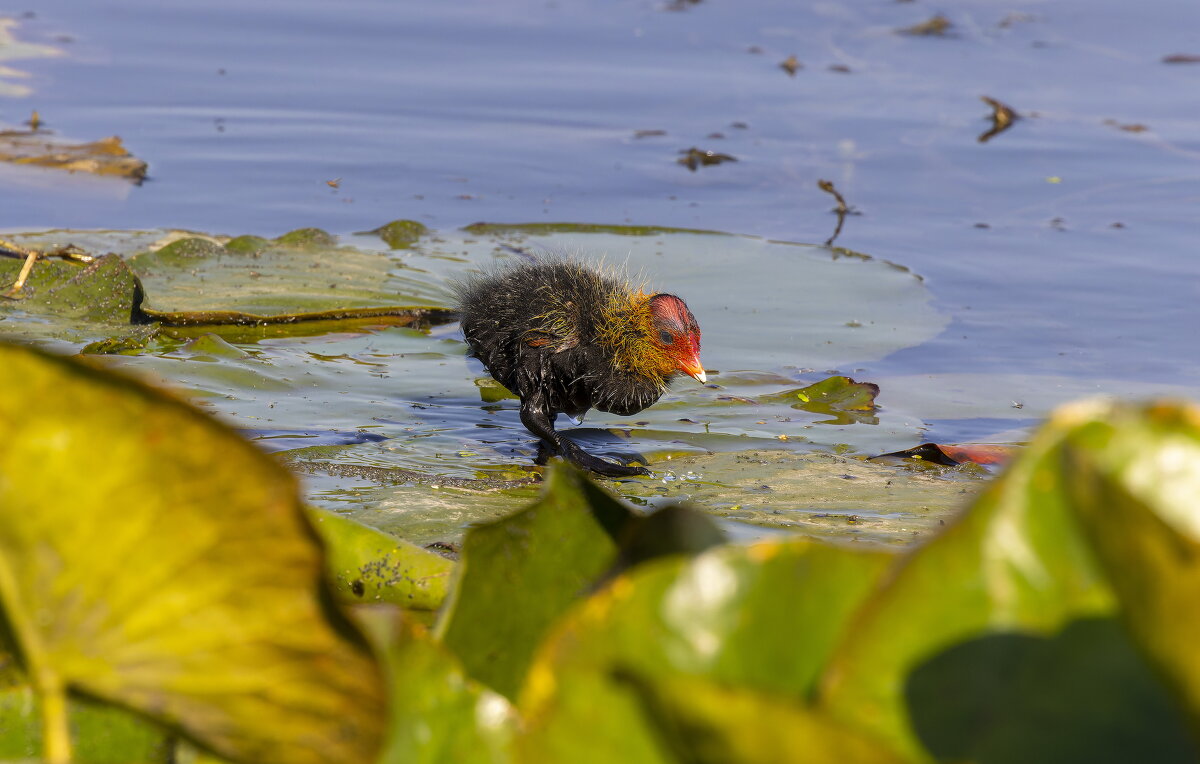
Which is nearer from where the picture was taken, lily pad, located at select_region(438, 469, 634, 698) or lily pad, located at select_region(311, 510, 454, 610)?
lily pad, located at select_region(438, 469, 634, 698)

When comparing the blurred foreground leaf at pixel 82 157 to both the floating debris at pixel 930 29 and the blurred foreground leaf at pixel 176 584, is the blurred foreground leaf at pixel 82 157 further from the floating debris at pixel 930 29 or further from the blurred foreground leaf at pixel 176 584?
the blurred foreground leaf at pixel 176 584

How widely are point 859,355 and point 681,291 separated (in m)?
1.11

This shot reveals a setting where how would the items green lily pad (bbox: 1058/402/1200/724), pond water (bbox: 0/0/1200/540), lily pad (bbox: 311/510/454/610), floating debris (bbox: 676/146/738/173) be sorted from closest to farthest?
1. green lily pad (bbox: 1058/402/1200/724)
2. lily pad (bbox: 311/510/454/610)
3. pond water (bbox: 0/0/1200/540)
4. floating debris (bbox: 676/146/738/173)

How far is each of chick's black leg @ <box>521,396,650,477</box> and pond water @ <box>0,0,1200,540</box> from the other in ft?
0.37

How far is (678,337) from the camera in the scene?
16.0 ft

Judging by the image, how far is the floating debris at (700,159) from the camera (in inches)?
319

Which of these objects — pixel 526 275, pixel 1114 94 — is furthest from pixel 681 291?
pixel 1114 94

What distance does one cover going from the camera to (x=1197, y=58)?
32.7 feet

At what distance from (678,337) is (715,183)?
3311mm

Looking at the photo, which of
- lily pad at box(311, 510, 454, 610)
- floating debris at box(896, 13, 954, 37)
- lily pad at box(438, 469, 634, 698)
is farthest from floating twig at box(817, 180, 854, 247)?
lily pad at box(438, 469, 634, 698)

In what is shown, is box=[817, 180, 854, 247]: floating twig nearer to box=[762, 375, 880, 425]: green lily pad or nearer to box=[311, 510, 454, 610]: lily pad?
box=[762, 375, 880, 425]: green lily pad

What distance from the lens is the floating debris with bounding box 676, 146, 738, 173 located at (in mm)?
8094

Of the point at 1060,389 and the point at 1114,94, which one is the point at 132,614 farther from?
the point at 1114,94

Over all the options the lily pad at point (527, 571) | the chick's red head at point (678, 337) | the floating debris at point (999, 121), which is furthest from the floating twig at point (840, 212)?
the lily pad at point (527, 571)
